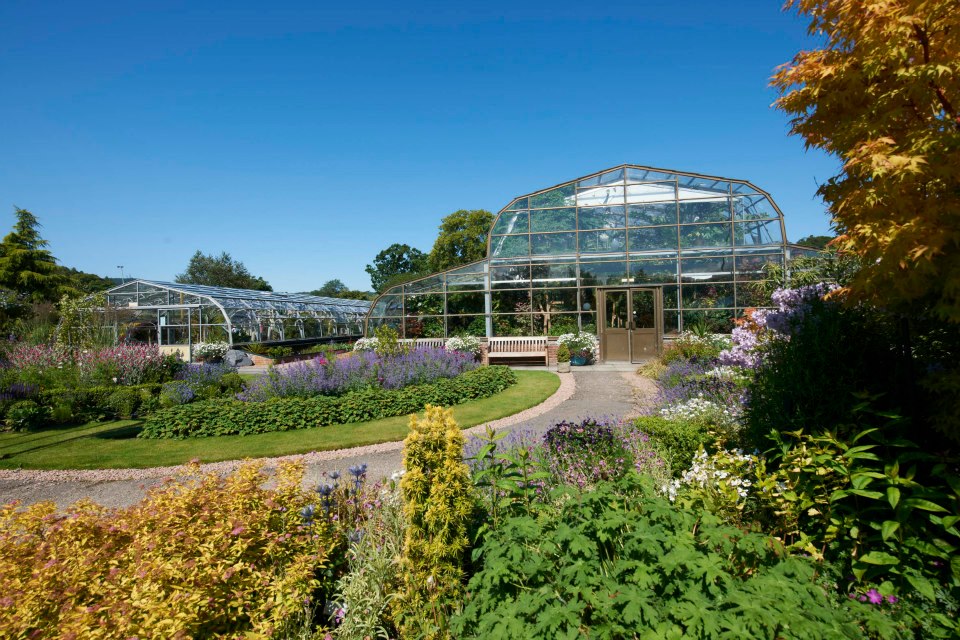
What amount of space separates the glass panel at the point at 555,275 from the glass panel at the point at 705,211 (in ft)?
13.9

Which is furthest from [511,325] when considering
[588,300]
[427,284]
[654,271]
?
[654,271]

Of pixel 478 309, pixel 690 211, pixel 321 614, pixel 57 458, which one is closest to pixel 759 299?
pixel 690 211

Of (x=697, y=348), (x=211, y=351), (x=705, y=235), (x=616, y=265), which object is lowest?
(x=211, y=351)

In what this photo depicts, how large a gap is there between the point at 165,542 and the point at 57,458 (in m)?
6.55

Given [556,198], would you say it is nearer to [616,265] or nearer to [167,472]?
[616,265]

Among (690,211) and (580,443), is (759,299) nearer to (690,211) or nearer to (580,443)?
(690,211)

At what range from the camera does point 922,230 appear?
247 cm

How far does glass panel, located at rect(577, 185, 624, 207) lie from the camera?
632 inches

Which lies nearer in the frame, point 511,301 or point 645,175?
point 645,175

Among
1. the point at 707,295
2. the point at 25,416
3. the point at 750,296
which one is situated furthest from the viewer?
the point at 707,295

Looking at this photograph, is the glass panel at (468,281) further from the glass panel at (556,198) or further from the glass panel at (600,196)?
the glass panel at (600,196)

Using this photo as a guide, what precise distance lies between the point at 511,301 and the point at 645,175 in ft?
22.0

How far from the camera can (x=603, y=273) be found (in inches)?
623

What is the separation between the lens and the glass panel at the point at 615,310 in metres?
15.6
